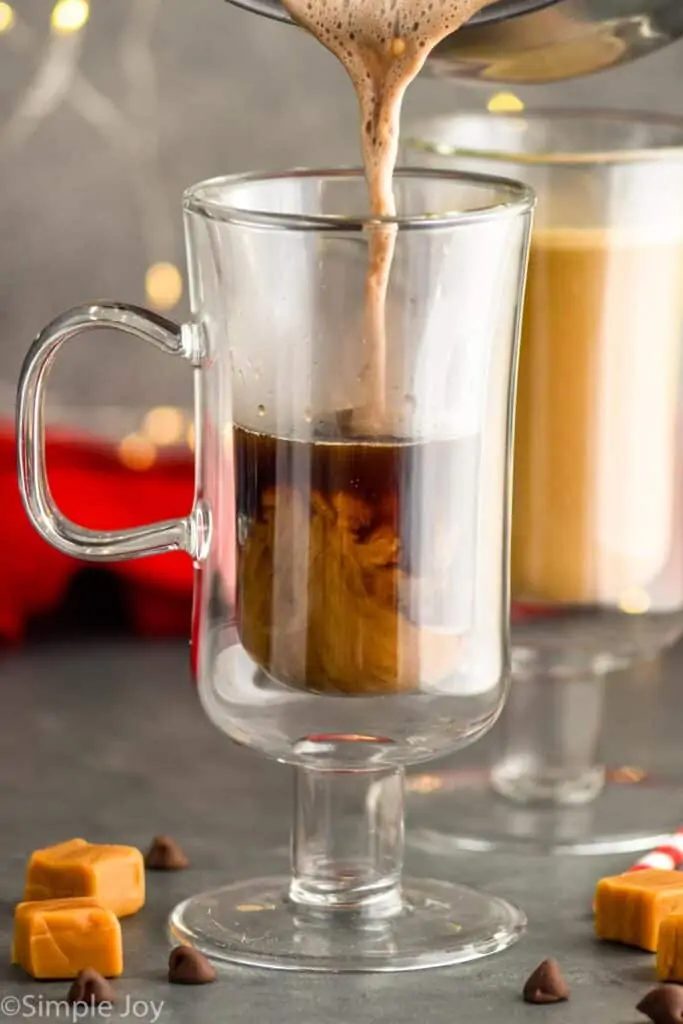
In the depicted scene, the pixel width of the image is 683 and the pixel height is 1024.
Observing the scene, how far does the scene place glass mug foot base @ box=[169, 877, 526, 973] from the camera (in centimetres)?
99

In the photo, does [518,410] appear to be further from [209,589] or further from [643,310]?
[209,589]

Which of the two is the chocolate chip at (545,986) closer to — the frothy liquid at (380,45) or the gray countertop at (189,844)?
the gray countertop at (189,844)

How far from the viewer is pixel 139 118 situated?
1784mm

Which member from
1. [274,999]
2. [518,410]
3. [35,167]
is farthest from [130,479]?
[274,999]

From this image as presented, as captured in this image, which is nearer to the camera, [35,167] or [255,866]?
[255,866]

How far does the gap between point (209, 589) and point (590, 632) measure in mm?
320

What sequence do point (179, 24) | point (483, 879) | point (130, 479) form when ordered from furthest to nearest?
point (179, 24) → point (130, 479) → point (483, 879)

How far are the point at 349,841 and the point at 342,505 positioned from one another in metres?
0.19

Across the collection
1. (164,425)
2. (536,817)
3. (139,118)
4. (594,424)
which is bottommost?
(536,817)

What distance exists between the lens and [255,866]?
1.14 m

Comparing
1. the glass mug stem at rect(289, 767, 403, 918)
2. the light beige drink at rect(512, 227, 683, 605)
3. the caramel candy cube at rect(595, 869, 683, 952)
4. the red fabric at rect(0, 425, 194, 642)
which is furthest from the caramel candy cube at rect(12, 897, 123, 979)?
the red fabric at rect(0, 425, 194, 642)

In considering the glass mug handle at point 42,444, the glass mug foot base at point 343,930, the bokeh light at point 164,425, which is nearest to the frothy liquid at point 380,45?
the glass mug handle at point 42,444

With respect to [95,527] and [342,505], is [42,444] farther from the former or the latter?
[95,527]

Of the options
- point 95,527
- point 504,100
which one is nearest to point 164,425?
point 95,527
